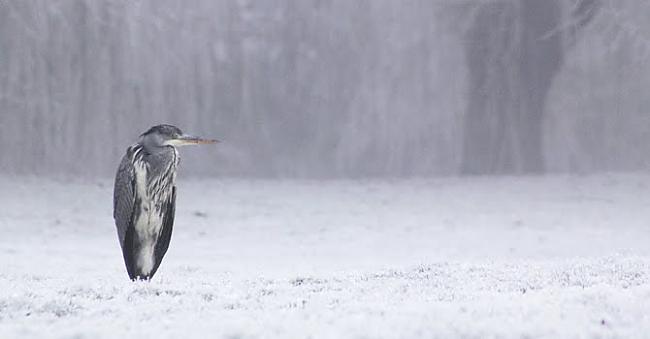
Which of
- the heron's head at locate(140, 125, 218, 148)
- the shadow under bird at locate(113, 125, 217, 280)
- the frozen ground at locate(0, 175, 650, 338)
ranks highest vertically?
the heron's head at locate(140, 125, 218, 148)

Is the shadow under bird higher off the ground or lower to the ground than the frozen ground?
higher

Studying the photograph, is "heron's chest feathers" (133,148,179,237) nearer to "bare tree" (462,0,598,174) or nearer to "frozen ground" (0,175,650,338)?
"frozen ground" (0,175,650,338)

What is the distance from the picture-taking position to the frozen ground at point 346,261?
455 centimetres

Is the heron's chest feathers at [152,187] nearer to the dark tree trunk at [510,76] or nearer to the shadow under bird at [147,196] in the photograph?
the shadow under bird at [147,196]

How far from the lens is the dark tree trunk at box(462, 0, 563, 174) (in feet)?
76.7

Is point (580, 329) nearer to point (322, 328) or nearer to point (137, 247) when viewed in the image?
point (322, 328)

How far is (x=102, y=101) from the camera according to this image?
23188 millimetres

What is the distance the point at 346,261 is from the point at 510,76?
11385 mm

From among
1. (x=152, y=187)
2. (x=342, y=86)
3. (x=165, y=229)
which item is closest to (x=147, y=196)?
(x=152, y=187)

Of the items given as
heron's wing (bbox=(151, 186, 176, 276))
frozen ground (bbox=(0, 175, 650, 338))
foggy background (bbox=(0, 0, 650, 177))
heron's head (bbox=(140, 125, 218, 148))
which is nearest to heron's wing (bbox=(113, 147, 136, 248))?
heron's head (bbox=(140, 125, 218, 148))

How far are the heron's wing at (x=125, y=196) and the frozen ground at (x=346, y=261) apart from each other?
0.55 metres

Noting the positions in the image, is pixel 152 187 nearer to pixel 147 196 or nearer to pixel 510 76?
pixel 147 196

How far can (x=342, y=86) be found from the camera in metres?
23.6

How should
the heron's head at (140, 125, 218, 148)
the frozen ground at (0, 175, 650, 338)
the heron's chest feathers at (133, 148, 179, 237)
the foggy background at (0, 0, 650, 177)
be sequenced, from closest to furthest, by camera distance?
the frozen ground at (0, 175, 650, 338) < the heron's chest feathers at (133, 148, 179, 237) < the heron's head at (140, 125, 218, 148) < the foggy background at (0, 0, 650, 177)
